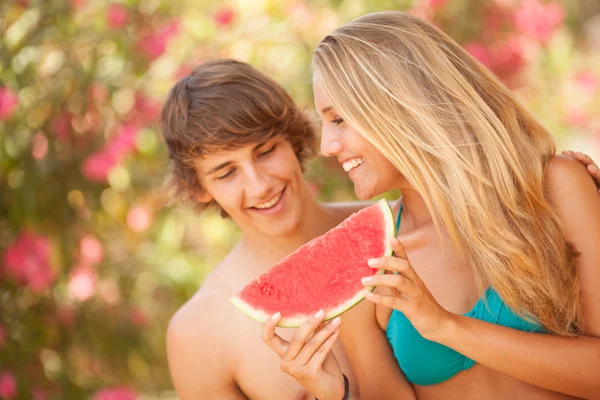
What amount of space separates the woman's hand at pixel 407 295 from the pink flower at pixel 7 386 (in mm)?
3102

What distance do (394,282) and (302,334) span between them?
34 cm

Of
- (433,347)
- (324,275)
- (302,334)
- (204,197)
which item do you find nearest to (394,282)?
(302,334)

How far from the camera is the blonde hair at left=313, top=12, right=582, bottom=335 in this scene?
2.33 meters

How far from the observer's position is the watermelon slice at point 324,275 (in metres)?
2.30

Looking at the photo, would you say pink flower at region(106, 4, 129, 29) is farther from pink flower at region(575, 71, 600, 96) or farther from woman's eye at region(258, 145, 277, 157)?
pink flower at region(575, 71, 600, 96)

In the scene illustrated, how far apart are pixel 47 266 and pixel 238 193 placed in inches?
88.3

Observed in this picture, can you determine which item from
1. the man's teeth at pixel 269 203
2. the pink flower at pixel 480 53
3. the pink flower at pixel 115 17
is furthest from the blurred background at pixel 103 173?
the man's teeth at pixel 269 203

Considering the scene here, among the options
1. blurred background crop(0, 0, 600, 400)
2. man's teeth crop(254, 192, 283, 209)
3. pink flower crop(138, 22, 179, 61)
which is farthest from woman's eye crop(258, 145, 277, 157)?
pink flower crop(138, 22, 179, 61)

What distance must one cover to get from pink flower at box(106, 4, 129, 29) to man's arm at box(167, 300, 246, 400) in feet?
7.70

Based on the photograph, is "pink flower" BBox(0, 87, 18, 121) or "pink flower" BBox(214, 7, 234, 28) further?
"pink flower" BBox(214, 7, 234, 28)

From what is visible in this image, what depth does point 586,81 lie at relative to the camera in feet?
18.3

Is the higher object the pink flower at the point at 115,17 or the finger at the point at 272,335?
the pink flower at the point at 115,17

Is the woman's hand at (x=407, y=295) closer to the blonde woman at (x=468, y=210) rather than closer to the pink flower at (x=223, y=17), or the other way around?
the blonde woman at (x=468, y=210)

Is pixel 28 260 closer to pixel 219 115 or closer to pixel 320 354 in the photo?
pixel 219 115
